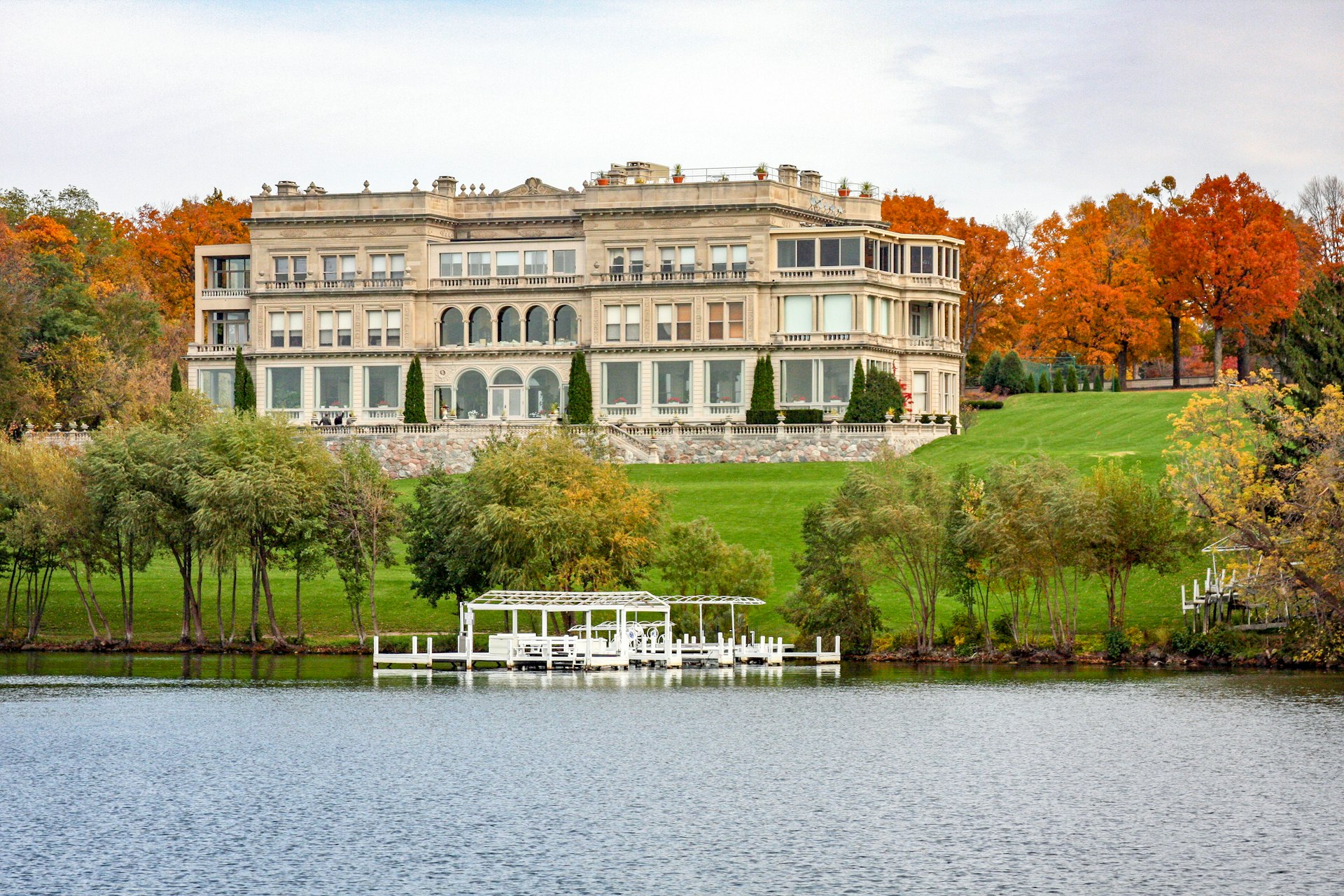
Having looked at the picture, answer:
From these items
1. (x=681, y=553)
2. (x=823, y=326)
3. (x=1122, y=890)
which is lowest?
(x=1122, y=890)

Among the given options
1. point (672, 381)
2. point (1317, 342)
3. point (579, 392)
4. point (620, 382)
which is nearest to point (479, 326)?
point (620, 382)

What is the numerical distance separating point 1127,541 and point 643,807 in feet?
98.6

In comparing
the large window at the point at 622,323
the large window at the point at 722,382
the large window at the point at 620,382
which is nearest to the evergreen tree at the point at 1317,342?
the large window at the point at 722,382

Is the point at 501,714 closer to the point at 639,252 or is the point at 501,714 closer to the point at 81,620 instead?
the point at 81,620

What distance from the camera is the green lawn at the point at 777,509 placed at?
71312mm

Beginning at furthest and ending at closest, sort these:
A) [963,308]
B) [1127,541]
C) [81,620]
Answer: [963,308], [81,620], [1127,541]

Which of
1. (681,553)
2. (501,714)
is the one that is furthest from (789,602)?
(501,714)

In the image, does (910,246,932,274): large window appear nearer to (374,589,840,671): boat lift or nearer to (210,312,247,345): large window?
(210,312,247,345): large window

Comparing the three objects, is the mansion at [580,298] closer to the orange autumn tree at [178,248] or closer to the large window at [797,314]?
the large window at [797,314]

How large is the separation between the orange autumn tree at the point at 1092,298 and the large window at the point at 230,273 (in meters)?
46.5

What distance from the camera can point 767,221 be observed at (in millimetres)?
105000

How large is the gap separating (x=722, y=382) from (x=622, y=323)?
659 cm

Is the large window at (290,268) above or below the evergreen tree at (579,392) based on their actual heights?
above

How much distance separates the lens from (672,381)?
4163 inches
